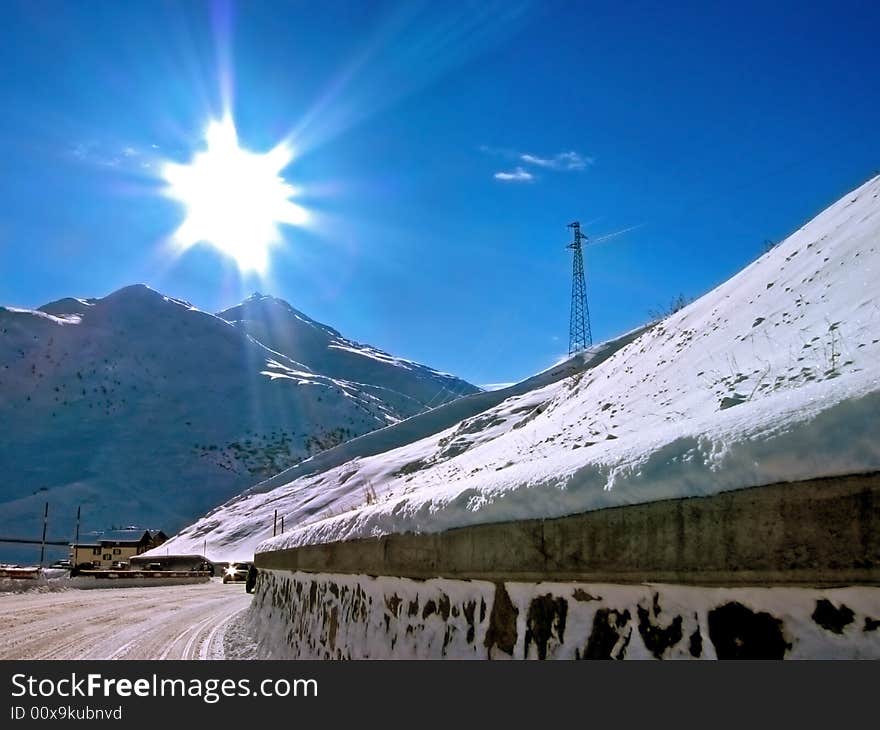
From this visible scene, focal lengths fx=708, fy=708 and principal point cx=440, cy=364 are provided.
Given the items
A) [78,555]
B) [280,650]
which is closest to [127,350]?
[78,555]

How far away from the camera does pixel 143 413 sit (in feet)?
433

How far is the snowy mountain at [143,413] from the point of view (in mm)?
109312

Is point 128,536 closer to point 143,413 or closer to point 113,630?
point 143,413

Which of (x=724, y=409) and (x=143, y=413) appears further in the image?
(x=143, y=413)

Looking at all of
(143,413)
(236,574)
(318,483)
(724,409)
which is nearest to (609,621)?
(724,409)

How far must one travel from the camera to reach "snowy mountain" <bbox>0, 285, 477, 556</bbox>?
109 meters

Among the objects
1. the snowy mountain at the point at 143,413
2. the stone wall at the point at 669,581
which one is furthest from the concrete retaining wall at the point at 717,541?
the snowy mountain at the point at 143,413

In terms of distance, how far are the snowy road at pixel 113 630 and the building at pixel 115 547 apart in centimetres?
6549

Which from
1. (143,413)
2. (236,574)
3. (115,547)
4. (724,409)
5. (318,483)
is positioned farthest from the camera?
(143,413)

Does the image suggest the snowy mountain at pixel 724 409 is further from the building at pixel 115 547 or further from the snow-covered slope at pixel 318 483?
the building at pixel 115 547

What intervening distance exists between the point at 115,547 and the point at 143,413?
174ft

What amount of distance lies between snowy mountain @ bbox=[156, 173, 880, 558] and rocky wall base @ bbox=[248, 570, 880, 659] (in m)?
0.32

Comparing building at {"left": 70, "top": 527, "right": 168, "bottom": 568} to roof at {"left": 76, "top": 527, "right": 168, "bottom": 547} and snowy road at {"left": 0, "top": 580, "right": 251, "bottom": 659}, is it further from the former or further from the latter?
snowy road at {"left": 0, "top": 580, "right": 251, "bottom": 659}
